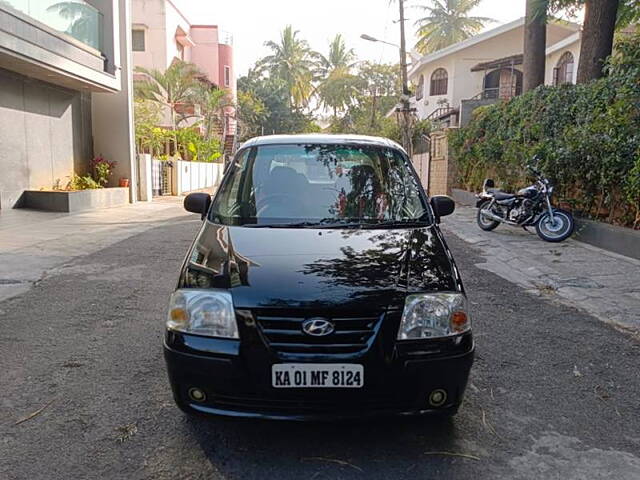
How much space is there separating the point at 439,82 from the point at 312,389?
33.1 meters

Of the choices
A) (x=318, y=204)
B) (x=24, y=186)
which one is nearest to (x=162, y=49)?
(x=24, y=186)

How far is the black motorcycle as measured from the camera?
911 centimetres

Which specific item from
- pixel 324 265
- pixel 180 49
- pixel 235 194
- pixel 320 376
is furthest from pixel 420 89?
pixel 320 376

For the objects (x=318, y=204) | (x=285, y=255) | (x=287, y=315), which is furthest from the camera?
(x=318, y=204)

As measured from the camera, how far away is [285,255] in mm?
3010

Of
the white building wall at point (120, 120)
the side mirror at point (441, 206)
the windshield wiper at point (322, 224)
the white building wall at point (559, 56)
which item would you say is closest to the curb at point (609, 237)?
the side mirror at point (441, 206)

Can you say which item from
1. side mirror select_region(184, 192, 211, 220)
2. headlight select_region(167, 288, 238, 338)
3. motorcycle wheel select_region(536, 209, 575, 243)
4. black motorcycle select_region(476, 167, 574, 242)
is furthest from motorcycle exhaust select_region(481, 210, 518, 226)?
headlight select_region(167, 288, 238, 338)

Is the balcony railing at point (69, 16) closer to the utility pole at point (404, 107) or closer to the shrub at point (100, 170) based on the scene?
the shrub at point (100, 170)

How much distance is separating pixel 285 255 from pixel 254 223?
0.65 m

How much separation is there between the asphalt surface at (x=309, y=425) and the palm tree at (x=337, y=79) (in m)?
41.5

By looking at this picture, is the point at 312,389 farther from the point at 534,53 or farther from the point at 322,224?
the point at 534,53

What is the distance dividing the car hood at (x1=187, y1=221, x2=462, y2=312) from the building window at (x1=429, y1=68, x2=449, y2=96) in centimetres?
3132

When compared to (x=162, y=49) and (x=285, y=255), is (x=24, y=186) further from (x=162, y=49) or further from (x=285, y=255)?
(x=162, y=49)

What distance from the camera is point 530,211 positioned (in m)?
9.68
